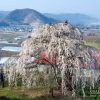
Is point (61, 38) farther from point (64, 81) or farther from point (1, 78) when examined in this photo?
point (1, 78)

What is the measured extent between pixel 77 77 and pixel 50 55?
1.79 metres

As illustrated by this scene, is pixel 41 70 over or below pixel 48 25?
below

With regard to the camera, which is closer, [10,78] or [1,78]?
[10,78]

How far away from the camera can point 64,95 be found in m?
21.6

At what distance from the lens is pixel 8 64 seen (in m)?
22.8

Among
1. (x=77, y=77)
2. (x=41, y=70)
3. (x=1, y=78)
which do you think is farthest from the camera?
(x=1, y=78)

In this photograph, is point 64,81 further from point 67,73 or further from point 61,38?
point 61,38

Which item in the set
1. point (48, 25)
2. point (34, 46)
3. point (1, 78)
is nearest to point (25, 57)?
point (34, 46)

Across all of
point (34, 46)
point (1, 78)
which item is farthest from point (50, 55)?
point (1, 78)

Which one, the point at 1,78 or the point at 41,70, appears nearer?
the point at 41,70

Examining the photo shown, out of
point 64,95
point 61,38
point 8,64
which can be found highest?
point 61,38

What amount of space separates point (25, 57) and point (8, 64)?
1.52 m

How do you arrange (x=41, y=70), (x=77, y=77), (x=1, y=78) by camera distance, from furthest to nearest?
(x=1, y=78) < (x=41, y=70) < (x=77, y=77)

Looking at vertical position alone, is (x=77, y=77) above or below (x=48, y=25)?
below
